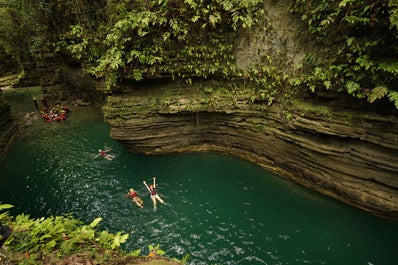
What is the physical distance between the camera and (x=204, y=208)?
371 inches

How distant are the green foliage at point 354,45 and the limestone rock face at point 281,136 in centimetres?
117

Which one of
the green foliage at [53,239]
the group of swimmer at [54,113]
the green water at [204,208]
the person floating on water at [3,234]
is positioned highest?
the person floating on water at [3,234]

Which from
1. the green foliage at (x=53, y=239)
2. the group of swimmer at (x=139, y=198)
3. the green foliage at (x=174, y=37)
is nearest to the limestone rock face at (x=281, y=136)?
the green foliage at (x=174, y=37)

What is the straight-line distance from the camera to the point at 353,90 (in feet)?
24.5

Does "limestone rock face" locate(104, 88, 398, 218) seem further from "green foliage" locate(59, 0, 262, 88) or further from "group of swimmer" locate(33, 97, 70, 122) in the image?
"group of swimmer" locate(33, 97, 70, 122)

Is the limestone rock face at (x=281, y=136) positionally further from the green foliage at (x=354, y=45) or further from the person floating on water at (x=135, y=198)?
the person floating on water at (x=135, y=198)

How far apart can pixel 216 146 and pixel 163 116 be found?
3.44 meters

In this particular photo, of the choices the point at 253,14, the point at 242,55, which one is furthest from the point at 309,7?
the point at 242,55

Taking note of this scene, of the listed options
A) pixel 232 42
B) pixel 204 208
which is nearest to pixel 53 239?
pixel 204 208

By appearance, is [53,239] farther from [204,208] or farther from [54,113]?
[54,113]

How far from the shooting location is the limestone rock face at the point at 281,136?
26.1ft

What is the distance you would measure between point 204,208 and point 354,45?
8.05 m

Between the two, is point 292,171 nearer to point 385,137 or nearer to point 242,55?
point 385,137

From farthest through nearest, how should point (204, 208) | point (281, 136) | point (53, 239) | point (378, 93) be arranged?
1. point (281, 136)
2. point (204, 208)
3. point (378, 93)
4. point (53, 239)
